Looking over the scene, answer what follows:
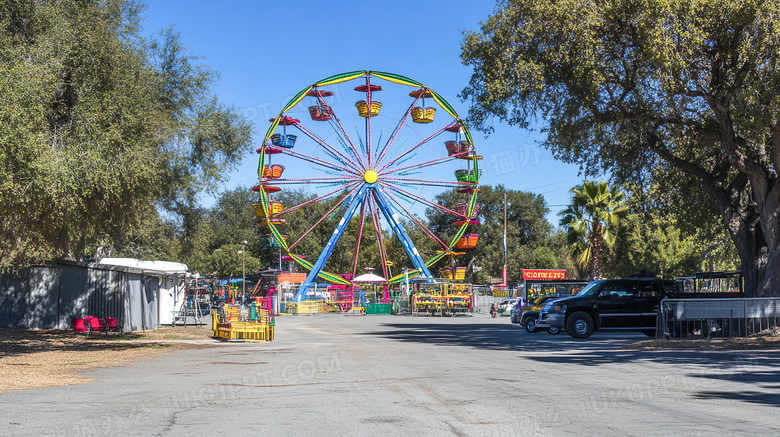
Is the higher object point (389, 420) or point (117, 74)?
point (117, 74)

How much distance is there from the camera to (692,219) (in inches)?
1037

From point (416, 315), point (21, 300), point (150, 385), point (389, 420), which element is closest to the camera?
point (389, 420)

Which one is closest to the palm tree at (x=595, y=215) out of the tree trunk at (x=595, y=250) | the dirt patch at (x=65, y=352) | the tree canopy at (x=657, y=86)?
the tree trunk at (x=595, y=250)

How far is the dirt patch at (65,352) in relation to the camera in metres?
11.4

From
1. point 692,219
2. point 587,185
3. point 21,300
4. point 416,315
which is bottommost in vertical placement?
point 416,315

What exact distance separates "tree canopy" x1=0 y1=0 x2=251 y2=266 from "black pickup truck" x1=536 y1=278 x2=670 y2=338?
12.4 metres

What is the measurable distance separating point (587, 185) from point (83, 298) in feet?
93.2

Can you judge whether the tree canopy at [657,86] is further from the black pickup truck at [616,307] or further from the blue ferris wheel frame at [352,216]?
the blue ferris wheel frame at [352,216]

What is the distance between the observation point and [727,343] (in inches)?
678

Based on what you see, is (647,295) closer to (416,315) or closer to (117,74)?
(117,74)

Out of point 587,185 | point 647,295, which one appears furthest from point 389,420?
point 587,185

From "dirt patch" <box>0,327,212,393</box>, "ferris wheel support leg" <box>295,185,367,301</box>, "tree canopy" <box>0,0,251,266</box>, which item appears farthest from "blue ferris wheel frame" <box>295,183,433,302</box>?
"tree canopy" <box>0,0,251,266</box>

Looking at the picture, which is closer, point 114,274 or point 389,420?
point 389,420

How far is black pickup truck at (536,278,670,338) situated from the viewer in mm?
21156
